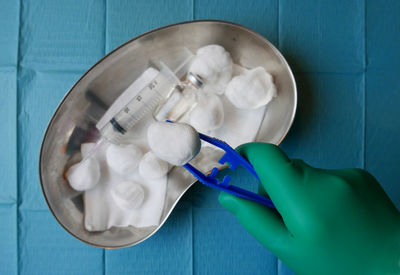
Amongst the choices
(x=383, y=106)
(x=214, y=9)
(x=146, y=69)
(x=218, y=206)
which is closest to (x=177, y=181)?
(x=218, y=206)

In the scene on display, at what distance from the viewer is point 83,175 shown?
0.52 metres

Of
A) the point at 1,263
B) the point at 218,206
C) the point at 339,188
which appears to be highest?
the point at 339,188

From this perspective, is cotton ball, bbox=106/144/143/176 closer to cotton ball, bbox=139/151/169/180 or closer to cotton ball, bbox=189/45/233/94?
cotton ball, bbox=139/151/169/180

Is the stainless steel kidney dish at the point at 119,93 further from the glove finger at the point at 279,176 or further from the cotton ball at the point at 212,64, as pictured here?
the glove finger at the point at 279,176

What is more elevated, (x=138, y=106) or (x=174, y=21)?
(x=174, y=21)

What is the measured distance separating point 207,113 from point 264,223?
210mm

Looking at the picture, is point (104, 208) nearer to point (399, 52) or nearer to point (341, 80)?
point (341, 80)

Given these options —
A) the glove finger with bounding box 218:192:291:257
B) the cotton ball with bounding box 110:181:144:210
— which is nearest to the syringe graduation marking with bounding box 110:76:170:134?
the cotton ball with bounding box 110:181:144:210

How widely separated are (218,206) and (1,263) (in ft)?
1.50

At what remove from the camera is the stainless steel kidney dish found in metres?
0.51

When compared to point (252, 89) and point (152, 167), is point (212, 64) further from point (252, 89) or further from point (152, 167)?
point (152, 167)

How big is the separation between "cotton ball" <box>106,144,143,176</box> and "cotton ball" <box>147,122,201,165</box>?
0.52ft

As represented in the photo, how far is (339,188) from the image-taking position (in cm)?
38

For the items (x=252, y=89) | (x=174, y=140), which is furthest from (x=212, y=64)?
(x=174, y=140)
